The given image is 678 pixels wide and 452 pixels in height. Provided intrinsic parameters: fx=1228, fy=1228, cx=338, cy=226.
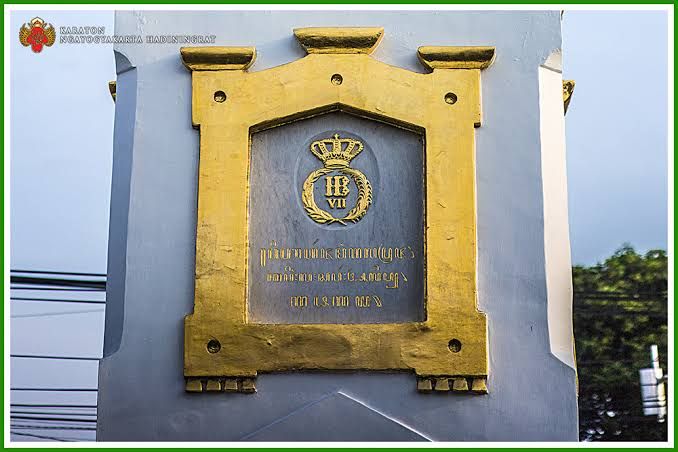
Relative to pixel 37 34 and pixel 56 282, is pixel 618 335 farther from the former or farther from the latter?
pixel 37 34

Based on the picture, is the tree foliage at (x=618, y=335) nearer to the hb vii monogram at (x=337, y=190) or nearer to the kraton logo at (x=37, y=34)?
the hb vii monogram at (x=337, y=190)

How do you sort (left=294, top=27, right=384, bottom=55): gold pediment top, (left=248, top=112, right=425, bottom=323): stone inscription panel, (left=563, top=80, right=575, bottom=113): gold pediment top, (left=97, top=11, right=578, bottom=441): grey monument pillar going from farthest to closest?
(left=563, top=80, right=575, bottom=113): gold pediment top
(left=294, top=27, right=384, bottom=55): gold pediment top
(left=248, top=112, right=425, bottom=323): stone inscription panel
(left=97, top=11, right=578, bottom=441): grey monument pillar

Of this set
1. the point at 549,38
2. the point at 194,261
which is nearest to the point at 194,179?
the point at 194,261

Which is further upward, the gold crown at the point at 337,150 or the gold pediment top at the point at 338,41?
the gold pediment top at the point at 338,41

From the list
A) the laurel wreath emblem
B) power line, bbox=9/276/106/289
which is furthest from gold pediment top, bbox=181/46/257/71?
power line, bbox=9/276/106/289

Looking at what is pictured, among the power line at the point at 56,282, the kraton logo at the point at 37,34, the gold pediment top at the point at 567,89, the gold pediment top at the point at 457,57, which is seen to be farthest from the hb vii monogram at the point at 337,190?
the power line at the point at 56,282

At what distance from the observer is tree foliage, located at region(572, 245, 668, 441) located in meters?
16.0

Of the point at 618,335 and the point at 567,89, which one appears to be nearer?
the point at 567,89

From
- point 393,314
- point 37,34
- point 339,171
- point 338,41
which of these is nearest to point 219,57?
point 338,41

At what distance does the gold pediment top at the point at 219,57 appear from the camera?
30.3 feet

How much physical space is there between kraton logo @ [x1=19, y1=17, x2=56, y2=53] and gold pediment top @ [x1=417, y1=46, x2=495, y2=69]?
283 centimetres

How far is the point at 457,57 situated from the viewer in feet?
30.0

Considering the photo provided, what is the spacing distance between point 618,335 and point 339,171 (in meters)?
8.77

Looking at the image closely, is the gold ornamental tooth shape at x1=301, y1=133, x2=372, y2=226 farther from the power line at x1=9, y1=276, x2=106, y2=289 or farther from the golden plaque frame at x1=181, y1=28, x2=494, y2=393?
the power line at x1=9, y1=276, x2=106, y2=289
